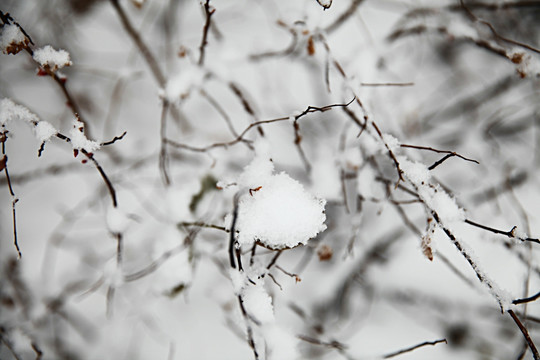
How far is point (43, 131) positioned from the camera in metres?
0.55

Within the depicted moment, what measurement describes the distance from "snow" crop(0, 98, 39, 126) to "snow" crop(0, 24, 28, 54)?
0.10 m

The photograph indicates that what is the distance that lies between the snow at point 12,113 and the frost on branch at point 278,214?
1.34 feet

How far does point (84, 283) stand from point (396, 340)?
1.50 m

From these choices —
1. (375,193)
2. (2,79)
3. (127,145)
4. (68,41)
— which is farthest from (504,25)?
(2,79)

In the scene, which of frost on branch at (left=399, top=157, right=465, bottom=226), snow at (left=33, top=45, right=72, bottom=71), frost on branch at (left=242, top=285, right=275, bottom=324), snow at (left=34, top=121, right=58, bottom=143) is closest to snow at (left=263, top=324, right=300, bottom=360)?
frost on branch at (left=242, top=285, right=275, bottom=324)

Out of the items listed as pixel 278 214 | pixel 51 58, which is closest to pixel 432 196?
pixel 278 214

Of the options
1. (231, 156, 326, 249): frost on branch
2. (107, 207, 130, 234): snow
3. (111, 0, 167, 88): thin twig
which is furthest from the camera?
(111, 0, 167, 88): thin twig

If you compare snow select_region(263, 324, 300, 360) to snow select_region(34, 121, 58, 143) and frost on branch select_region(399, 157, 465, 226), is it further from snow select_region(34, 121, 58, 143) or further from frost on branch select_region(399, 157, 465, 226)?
snow select_region(34, 121, 58, 143)

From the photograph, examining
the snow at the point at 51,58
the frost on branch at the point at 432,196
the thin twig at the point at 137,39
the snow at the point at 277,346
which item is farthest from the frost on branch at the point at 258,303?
the thin twig at the point at 137,39

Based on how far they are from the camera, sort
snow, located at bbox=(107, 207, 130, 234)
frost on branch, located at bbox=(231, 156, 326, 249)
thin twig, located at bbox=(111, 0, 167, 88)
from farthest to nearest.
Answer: thin twig, located at bbox=(111, 0, 167, 88)
snow, located at bbox=(107, 207, 130, 234)
frost on branch, located at bbox=(231, 156, 326, 249)

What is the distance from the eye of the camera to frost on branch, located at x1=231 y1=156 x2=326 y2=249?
49 cm

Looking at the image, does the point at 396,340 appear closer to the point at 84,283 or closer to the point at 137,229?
the point at 137,229

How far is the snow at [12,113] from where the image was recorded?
0.57 meters

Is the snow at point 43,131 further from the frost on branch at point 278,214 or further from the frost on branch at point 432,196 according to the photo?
the frost on branch at point 432,196
